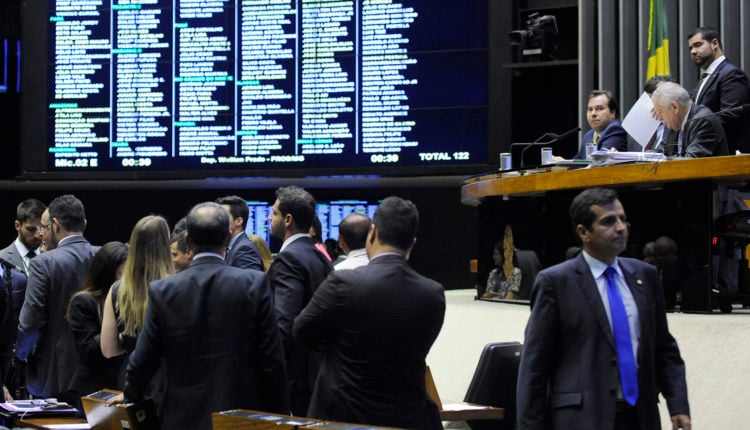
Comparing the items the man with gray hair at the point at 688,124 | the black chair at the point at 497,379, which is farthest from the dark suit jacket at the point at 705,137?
the black chair at the point at 497,379

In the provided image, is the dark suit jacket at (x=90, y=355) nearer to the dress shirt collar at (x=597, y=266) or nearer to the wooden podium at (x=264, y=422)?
the wooden podium at (x=264, y=422)

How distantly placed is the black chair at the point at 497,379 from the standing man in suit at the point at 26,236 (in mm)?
2978

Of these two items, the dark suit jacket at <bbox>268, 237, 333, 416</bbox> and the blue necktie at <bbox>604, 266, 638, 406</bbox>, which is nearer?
the blue necktie at <bbox>604, 266, 638, 406</bbox>

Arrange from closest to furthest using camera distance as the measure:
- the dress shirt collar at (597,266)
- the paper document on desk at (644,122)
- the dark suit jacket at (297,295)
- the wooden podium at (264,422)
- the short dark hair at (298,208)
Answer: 1. the wooden podium at (264,422)
2. the dress shirt collar at (597,266)
3. the dark suit jacket at (297,295)
4. the short dark hair at (298,208)
5. the paper document on desk at (644,122)

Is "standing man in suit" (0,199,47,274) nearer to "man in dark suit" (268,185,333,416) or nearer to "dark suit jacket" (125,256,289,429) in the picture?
"man in dark suit" (268,185,333,416)

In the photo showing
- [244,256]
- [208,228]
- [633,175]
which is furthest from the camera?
[633,175]

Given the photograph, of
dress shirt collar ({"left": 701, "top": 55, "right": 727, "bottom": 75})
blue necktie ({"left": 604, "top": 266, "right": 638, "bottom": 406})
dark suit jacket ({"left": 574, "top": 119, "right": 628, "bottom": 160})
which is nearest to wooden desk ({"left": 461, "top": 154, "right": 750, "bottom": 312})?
dark suit jacket ({"left": 574, "top": 119, "right": 628, "bottom": 160})

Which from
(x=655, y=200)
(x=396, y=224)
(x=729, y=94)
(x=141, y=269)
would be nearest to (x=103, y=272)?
(x=141, y=269)

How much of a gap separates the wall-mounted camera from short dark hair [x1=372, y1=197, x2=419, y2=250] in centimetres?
593

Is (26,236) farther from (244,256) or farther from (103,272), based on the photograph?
(244,256)

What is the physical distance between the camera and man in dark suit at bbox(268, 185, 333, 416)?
396 centimetres

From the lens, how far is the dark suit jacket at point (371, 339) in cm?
340

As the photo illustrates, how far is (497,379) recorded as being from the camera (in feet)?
15.5

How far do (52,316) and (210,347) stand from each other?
1.84 meters
